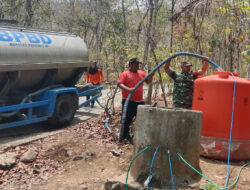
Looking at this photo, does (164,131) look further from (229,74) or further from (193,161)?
(229,74)

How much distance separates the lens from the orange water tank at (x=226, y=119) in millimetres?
4469

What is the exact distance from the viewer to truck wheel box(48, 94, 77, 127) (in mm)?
8359

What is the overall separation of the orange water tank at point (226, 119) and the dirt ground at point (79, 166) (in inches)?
7.8

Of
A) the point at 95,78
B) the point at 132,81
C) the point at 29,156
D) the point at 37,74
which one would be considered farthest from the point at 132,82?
the point at 95,78

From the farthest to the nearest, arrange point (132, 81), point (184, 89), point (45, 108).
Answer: point (45, 108) < point (132, 81) < point (184, 89)

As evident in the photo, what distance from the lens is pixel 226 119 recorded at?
4488mm

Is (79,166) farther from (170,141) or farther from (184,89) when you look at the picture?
(184,89)

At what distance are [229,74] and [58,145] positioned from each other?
382 cm

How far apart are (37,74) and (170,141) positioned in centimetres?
536

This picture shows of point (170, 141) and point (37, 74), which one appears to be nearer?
point (170, 141)

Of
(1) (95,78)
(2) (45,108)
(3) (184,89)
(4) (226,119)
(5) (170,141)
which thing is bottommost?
(2) (45,108)

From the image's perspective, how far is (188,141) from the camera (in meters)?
3.86

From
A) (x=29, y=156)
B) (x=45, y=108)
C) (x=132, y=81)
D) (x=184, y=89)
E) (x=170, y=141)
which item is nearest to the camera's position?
(x=170, y=141)

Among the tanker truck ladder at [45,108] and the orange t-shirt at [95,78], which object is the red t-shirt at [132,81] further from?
the orange t-shirt at [95,78]
